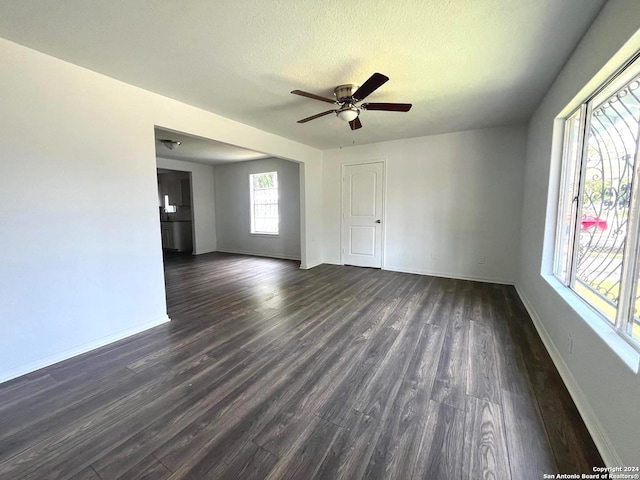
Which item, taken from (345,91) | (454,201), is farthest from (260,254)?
(345,91)

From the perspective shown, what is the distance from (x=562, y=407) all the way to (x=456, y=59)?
2654 mm

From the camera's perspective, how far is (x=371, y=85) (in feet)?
7.30

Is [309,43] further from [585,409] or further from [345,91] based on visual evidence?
[585,409]

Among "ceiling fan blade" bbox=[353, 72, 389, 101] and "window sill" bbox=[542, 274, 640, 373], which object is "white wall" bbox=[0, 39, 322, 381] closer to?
"ceiling fan blade" bbox=[353, 72, 389, 101]

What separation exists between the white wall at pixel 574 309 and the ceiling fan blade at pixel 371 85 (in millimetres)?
1297

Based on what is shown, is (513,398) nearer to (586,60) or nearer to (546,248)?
(546,248)

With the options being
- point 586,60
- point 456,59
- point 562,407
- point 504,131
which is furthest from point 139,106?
point 504,131

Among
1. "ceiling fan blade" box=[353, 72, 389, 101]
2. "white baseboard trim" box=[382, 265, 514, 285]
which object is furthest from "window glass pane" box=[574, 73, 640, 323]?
"white baseboard trim" box=[382, 265, 514, 285]

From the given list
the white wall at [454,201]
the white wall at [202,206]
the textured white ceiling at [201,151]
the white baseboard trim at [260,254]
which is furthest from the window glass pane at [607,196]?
the white wall at [202,206]

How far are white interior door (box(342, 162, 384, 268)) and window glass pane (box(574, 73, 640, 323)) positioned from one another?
3.36 m

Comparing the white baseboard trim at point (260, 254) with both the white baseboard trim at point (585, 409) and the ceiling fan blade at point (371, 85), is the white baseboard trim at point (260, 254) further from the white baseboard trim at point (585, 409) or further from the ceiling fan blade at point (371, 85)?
the white baseboard trim at point (585, 409)

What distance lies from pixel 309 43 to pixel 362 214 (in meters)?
3.78

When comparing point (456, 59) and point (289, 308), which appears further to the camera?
point (289, 308)

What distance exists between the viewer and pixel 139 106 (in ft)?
9.05
